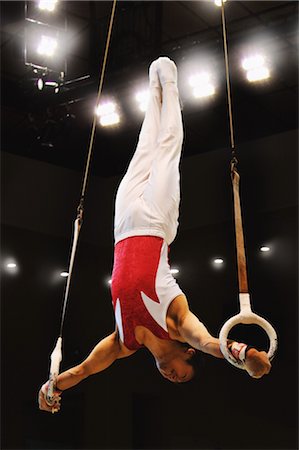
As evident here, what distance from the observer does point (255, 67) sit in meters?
6.73

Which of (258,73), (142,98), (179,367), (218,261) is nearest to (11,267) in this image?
(218,261)

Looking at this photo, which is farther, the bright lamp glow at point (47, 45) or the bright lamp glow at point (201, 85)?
the bright lamp glow at point (201, 85)

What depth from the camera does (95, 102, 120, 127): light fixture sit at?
24.3 ft

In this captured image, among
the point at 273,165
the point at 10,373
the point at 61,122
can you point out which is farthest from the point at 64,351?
the point at 273,165

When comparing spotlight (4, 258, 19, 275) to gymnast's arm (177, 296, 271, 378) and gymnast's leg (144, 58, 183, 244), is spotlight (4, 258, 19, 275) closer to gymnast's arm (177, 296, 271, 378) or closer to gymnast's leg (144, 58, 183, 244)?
gymnast's leg (144, 58, 183, 244)

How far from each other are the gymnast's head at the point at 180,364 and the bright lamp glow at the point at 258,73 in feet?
11.1

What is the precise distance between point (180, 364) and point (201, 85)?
3552 millimetres

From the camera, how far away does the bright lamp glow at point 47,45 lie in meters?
6.66

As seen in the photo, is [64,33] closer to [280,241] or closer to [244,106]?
[244,106]

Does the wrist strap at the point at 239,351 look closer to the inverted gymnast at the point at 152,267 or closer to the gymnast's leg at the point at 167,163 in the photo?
the inverted gymnast at the point at 152,267

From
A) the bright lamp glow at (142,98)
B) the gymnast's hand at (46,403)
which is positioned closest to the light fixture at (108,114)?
the bright lamp glow at (142,98)

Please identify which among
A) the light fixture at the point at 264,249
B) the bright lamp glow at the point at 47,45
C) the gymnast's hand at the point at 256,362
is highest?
the bright lamp glow at the point at 47,45

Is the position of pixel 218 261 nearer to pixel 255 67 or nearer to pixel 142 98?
pixel 142 98

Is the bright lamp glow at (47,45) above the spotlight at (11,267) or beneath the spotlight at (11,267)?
above
